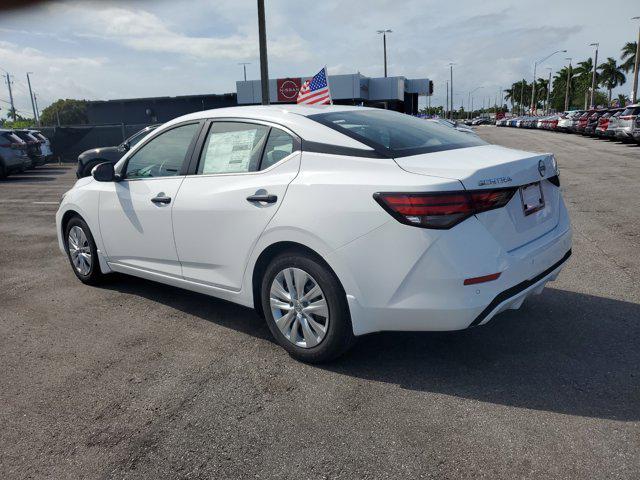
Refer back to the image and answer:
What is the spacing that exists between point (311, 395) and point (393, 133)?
1.81 m

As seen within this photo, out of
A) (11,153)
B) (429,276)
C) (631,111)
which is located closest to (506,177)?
(429,276)

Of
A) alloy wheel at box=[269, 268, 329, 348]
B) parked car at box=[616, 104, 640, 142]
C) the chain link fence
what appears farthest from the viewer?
the chain link fence

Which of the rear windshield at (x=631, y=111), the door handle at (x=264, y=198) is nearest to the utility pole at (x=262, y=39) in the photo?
the door handle at (x=264, y=198)

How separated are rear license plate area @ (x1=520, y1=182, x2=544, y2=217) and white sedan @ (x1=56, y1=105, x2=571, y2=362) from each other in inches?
0.6

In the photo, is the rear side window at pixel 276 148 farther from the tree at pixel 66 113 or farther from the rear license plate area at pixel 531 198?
the tree at pixel 66 113

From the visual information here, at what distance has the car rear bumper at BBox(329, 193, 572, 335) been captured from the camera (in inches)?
115

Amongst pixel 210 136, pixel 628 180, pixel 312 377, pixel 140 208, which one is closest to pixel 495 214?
pixel 312 377

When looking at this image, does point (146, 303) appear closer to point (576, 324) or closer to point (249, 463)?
point (249, 463)

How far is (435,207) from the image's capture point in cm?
290

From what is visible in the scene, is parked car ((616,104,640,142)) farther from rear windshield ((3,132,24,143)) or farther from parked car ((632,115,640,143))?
rear windshield ((3,132,24,143))

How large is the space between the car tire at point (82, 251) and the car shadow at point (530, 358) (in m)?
1.41

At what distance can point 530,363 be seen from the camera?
3.42 m

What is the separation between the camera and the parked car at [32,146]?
1908cm

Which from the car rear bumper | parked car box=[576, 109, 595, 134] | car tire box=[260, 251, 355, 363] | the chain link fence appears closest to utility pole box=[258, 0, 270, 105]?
the chain link fence
